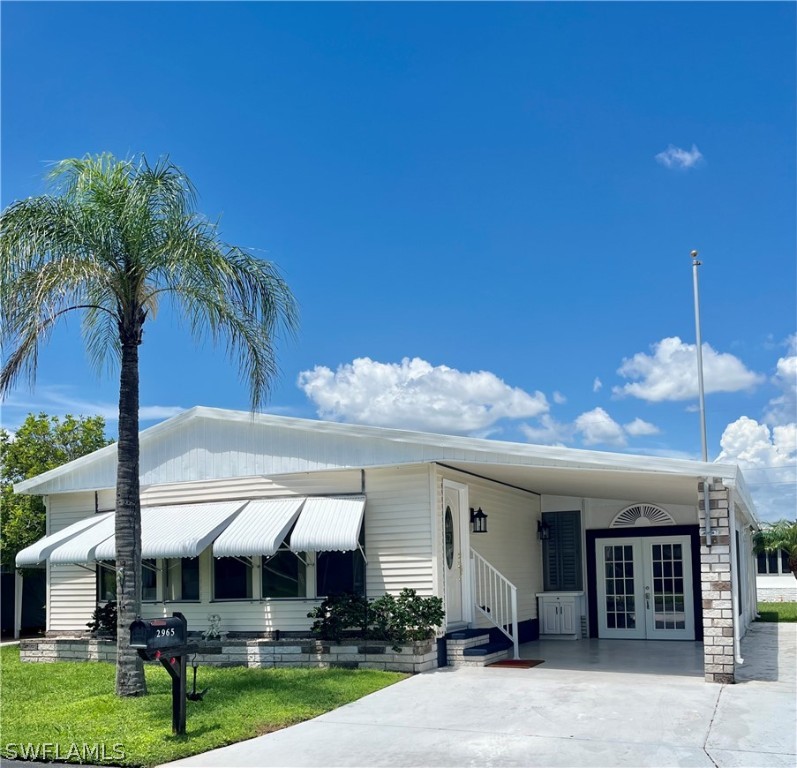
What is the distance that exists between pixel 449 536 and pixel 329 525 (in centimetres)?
205

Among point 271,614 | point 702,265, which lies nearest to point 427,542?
point 271,614

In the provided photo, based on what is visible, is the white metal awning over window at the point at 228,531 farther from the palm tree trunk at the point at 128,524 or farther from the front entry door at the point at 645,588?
the front entry door at the point at 645,588

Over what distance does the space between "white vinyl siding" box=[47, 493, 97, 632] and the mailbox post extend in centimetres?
725

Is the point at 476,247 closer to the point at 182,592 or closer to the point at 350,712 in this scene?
the point at 182,592

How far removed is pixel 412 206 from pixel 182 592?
9.66 m

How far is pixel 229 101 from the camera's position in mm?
13250

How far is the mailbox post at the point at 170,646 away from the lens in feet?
23.6

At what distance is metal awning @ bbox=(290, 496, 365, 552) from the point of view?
11.3 meters

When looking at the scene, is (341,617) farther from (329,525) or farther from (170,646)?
(170,646)

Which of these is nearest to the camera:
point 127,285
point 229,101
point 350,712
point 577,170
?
point 350,712

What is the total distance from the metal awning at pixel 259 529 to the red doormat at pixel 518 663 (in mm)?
3373

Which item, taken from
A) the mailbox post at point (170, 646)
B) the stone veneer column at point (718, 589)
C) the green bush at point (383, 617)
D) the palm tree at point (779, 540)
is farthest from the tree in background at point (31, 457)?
the palm tree at point (779, 540)

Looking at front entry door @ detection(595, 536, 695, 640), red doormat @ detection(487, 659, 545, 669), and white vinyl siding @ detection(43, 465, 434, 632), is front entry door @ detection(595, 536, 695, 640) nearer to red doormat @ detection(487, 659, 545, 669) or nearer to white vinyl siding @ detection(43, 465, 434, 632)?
red doormat @ detection(487, 659, 545, 669)

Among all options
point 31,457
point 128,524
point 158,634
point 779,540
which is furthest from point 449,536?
point 779,540
